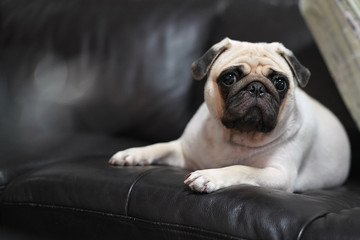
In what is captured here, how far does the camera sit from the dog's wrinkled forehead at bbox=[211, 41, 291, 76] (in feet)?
4.94

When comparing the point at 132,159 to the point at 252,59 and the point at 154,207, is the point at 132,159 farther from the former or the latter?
the point at 252,59

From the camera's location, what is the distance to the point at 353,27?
1791 mm

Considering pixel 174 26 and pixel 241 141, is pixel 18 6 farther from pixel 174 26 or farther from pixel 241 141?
pixel 241 141

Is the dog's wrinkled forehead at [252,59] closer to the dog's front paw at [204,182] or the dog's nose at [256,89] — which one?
the dog's nose at [256,89]

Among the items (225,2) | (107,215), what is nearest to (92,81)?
(225,2)

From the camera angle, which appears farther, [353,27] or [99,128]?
[99,128]

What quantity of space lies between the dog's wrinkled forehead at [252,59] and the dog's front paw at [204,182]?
1.11 feet

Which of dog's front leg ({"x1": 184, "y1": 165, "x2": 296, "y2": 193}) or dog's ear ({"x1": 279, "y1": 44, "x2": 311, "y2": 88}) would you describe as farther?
dog's ear ({"x1": 279, "y1": 44, "x2": 311, "y2": 88})

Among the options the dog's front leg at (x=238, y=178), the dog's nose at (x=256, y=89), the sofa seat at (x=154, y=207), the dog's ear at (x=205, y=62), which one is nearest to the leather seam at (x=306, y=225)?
the sofa seat at (x=154, y=207)

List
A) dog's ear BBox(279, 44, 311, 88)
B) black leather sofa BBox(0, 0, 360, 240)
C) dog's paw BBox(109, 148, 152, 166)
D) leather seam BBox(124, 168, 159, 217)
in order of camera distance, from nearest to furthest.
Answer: black leather sofa BBox(0, 0, 360, 240) → leather seam BBox(124, 168, 159, 217) → dog's ear BBox(279, 44, 311, 88) → dog's paw BBox(109, 148, 152, 166)

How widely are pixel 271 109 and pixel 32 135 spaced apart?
3.99ft

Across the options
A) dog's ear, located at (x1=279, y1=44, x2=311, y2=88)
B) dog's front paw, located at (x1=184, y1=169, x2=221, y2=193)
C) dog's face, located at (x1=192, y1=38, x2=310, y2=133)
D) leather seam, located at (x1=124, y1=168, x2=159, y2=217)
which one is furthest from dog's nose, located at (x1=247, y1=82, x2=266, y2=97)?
leather seam, located at (x1=124, y1=168, x2=159, y2=217)

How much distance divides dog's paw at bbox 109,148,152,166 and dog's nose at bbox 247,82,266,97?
1.52ft

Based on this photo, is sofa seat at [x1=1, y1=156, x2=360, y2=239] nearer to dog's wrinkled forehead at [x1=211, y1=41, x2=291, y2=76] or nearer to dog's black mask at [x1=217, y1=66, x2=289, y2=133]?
dog's black mask at [x1=217, y1=66, x2=289, y2=133]
